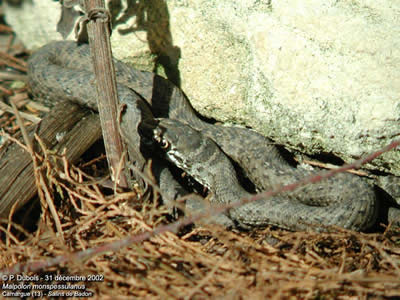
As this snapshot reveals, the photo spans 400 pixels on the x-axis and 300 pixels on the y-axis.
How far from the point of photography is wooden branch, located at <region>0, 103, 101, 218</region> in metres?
3.55

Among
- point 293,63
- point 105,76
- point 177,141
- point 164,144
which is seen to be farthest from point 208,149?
point 105,76

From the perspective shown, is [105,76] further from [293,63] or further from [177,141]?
[293,63]

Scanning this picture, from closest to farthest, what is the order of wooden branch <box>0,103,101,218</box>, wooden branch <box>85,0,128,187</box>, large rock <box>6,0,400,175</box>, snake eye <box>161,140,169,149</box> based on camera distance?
1. wooden branch <box>85,0,128,187</box>
2. large rock <box>6,0,400,175</box>
3. wooden branch <box>0,103,101,218</box>
4. snake eye <box>161,140,169,149</box>

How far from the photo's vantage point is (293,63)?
11.9 ft

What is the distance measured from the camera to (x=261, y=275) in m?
2.70

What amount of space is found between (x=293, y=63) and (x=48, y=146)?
2.11 meters

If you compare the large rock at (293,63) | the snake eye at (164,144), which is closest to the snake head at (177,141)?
the snake eye at (164,144)

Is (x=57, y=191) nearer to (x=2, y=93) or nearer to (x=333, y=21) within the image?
(x=2, y=93)

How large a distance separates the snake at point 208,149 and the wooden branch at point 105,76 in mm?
156

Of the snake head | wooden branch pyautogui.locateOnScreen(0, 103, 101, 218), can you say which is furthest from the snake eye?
wooden branch pyautogui.locateOnScreen(0, 103, 101, 218)

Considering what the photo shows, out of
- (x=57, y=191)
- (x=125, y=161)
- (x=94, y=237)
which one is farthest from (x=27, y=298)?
(x=125, y=161)

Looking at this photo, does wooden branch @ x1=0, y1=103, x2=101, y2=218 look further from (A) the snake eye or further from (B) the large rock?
(B) the large rock

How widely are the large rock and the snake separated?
8.9 inches

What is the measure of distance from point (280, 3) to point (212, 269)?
2166 mm
